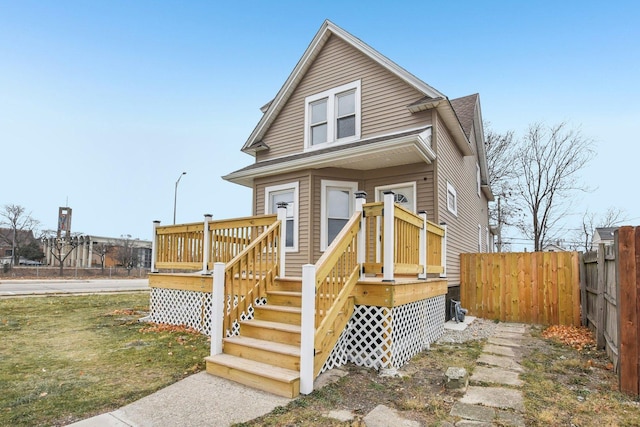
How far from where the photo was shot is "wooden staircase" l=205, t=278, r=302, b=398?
4.02m

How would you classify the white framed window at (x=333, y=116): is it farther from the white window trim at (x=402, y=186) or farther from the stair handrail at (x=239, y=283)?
the stair handrail at (x=239, y=283)

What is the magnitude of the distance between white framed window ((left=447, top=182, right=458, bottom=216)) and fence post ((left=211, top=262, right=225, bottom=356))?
6374 millimetres

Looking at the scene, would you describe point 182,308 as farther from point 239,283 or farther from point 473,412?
point 473,412

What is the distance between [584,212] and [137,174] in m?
39.3

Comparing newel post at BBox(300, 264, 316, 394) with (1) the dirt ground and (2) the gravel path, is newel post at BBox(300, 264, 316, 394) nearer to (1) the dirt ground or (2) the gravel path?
(1) the dirt ground

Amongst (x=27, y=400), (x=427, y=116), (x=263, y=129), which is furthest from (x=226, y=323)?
(x=263, y=129)

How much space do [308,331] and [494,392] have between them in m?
2.22

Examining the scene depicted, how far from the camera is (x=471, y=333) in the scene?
7691 mm

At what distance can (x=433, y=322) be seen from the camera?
6953 millimetres

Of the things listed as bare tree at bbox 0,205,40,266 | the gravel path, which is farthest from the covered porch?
bare tree at bbox 0,205,40,266

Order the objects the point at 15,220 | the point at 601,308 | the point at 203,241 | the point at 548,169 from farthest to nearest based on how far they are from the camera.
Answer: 1. the point at 15,220
2. the point at 548,169
3. the point at 203,241
4. the point at 601,308

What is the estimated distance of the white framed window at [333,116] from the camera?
31.0 feet

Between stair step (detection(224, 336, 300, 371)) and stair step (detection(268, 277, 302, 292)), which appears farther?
stair step (detection(268, 277, 302, 292))

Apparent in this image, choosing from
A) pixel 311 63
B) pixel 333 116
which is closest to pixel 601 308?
pixel 333 116
